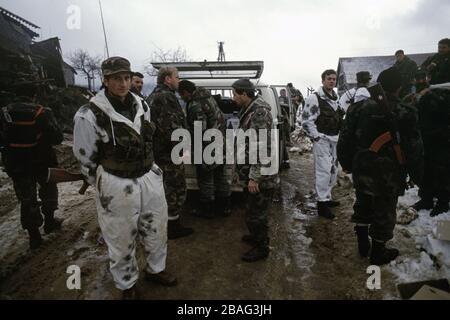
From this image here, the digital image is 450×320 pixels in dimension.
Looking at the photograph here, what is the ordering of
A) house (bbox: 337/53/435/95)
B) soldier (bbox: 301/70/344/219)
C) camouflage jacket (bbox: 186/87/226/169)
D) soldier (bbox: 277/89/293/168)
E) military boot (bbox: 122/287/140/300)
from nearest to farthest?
1. military boot (bbox: 122/287/140/300)
2. camouflage jacket (bbox: 186/87/226/169)
3. soldier (bbox: 301/70/344/219)
4. soldier (bbox: 277/89/293/168)
5. house (bbox: 337/53/435/95)

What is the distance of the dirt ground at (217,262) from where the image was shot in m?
2.93

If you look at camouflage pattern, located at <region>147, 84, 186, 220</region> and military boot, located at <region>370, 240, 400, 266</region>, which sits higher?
camouflage pattern, located at <region>147, 84, 186, 220</region>

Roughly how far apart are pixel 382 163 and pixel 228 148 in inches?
83.7

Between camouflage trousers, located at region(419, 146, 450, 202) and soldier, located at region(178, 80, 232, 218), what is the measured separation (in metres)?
2.91

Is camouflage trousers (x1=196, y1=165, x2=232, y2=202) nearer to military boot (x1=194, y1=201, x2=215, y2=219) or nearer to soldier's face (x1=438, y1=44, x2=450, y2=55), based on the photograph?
military boot (x1=194, y1=201, x2=215, y2=219)

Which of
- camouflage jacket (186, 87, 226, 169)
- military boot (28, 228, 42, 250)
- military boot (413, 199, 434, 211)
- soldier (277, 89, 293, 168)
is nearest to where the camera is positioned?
military boot (28, 228, 42, 250)

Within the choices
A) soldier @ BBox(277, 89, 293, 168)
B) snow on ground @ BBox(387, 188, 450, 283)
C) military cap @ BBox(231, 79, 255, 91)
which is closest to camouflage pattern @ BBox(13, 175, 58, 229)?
military cap @ BBox(231, 79, 255, 91)

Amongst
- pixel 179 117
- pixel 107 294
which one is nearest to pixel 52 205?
pixel 107 294

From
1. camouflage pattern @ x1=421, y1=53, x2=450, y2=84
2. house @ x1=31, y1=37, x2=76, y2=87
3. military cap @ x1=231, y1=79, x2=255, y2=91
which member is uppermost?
house @ x1=31, y1=37, x2=76, y2=87

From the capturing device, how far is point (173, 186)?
3963mm

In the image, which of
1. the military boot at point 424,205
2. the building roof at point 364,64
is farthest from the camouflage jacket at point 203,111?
the building roof at point 364,64

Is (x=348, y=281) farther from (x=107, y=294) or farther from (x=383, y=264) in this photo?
(x=107, y=294)

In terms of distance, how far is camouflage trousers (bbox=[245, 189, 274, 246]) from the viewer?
131 inches
